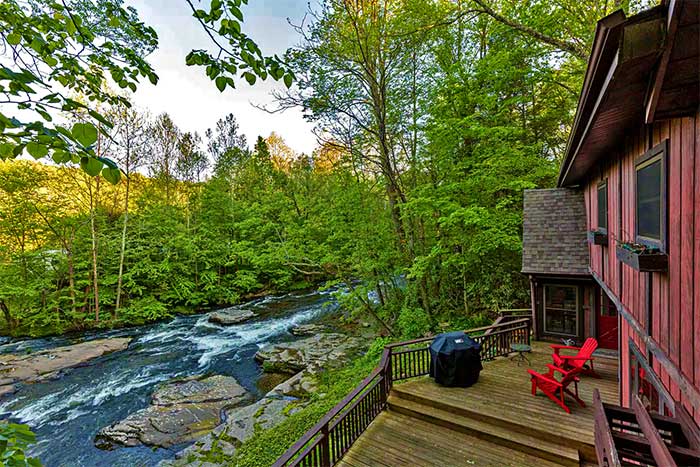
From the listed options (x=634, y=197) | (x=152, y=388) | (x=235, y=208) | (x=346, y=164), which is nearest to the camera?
(x=634, y=197)

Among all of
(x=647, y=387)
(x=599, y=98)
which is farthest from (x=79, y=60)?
(x=647, y=387)

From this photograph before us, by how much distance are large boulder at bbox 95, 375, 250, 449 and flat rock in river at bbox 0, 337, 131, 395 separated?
433 centimetres

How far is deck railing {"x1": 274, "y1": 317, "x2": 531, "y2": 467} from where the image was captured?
3954mm

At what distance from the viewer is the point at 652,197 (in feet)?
9.19

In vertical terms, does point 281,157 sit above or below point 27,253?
above

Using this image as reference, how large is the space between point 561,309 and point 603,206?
13.0 feet

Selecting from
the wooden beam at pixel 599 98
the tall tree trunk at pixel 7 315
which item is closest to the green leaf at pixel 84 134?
the wooden beam at pixel 599 98

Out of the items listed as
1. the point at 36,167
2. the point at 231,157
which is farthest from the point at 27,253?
the point at 231,157

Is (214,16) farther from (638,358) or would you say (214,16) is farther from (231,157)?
(231,157)

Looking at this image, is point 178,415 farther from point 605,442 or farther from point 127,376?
point 605,442

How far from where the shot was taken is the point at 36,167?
13.2 metres

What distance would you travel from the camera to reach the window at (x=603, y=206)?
16.4 ft

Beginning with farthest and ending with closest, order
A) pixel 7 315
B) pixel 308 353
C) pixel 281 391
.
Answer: pixel 7 315
pixel 308 353
pixel 281 391

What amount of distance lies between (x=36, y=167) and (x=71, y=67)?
16.2 m
